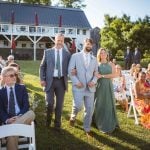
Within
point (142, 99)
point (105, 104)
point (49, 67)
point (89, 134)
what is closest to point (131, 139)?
point (89, 134)

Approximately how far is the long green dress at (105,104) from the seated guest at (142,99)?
1.06 metres

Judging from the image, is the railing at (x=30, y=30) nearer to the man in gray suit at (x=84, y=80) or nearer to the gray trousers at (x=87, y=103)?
the man in gray suit at (x=84, y=80)

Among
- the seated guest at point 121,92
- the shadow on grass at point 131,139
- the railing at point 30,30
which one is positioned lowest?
the shadow on grass at point 131,139

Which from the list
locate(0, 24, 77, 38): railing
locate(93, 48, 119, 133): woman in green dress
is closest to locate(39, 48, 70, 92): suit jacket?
locate(93, 48, 119, 133): woman in green dress

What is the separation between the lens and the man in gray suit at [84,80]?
348 inches

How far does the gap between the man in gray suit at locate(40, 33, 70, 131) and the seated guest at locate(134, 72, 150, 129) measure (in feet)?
8.19

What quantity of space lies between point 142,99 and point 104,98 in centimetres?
160

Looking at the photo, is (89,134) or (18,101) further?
(89,134)

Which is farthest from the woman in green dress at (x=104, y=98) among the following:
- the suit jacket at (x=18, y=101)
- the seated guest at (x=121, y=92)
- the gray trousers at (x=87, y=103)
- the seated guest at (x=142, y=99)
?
the seated guest at (x=121, y=92)

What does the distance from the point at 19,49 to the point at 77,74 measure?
49468 mm

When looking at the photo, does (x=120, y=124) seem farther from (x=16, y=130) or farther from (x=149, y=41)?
(x=149, y=41)

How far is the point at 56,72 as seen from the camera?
8.73m

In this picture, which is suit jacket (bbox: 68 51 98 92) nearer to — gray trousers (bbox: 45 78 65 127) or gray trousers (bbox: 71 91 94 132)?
gray trousers (bbox: 71 91 94 132)

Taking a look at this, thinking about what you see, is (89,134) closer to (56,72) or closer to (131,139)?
(131,139)
